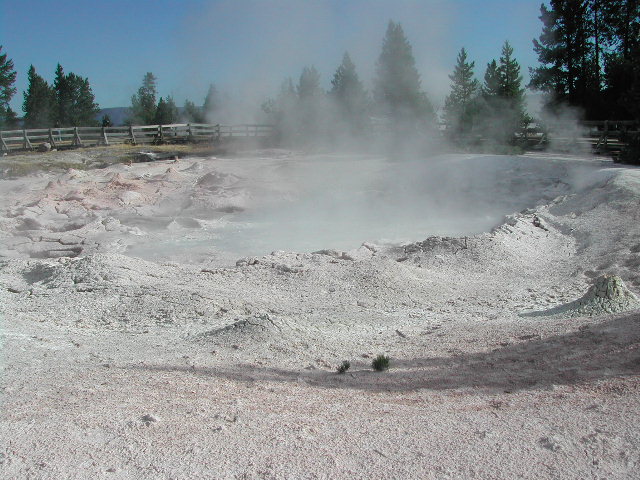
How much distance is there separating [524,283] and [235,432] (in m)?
5.56

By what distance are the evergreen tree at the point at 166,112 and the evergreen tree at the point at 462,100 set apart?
1556cm

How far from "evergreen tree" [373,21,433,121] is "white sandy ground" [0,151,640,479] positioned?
529 inches

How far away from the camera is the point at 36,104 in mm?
32312

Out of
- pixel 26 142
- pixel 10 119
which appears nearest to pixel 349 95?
pixel 26 142

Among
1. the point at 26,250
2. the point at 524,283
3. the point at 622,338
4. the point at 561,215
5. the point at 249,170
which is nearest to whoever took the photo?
the point at 622,338

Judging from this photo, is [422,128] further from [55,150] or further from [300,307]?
[300,307]

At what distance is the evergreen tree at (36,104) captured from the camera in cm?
3194

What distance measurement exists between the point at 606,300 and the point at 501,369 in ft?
6.88

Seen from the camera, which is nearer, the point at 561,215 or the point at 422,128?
the point at 561,215

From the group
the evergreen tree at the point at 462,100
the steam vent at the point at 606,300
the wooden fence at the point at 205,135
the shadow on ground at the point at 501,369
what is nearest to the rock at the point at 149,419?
the shadow on ground at the point at 501,369

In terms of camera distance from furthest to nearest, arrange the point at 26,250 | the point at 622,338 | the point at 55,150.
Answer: the point at 55,150
the point at 26,250
the point at 622,338

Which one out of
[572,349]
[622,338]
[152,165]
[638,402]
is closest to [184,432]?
[638,402]

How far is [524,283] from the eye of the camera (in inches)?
300

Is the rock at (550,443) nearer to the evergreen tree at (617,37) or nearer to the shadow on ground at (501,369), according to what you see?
the shadow on ground at (501,369)
